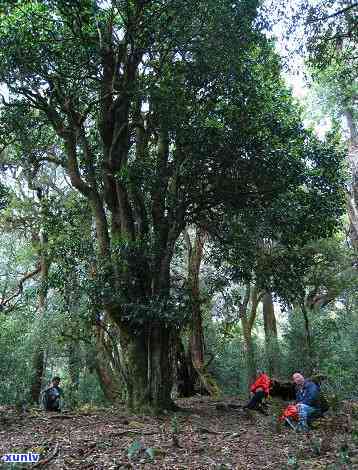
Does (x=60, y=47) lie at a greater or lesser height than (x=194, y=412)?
greater

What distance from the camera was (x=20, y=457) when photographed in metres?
6.00

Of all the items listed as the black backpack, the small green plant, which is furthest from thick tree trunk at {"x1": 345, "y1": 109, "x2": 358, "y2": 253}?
the small green plant

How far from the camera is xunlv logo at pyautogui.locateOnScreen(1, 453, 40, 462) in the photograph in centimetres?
589

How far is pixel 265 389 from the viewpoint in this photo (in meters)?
11.5

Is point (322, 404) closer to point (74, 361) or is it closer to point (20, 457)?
point (20, 457)

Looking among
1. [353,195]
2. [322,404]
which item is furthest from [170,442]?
[353,195]

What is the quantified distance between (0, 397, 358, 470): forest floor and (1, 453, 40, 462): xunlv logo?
0.36 ft

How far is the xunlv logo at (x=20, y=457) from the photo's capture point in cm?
589

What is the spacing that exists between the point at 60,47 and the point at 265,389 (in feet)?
30.9

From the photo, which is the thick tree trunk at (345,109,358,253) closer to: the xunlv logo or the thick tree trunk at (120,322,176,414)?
the thick tree trunk at (120,322,176,414)

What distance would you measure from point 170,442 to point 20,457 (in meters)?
2.22

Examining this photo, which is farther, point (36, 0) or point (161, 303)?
point (161, 303)

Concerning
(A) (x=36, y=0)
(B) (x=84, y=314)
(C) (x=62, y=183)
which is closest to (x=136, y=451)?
(B) (x=84, y=314)

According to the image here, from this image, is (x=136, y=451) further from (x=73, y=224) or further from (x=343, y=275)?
(x=343, y=275)
